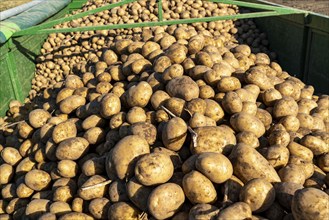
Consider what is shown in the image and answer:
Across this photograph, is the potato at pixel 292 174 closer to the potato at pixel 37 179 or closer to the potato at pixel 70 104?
the potato at pixel 37 179

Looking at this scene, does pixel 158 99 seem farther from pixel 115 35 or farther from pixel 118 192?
pixel 115 35

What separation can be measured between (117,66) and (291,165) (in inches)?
98.2

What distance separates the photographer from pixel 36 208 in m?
2.92

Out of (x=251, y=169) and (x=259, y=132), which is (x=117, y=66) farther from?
(x=251, y=169)

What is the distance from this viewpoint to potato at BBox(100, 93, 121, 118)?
11.1 feet

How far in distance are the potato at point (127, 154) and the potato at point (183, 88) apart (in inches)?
29.4

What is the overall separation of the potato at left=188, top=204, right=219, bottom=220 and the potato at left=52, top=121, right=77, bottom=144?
1634 millimetres

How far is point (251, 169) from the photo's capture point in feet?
8.54

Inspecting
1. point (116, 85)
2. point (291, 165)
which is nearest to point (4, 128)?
point (116, 85)

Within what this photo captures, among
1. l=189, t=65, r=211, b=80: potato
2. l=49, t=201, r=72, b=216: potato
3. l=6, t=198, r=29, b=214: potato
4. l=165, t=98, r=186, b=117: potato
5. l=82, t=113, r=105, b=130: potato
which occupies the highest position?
l=189, t=65, r=211, b=80: potato

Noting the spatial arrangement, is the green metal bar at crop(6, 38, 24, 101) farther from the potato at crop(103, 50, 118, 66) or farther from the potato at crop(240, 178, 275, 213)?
the potato at crop(240, 178, 275, 213)

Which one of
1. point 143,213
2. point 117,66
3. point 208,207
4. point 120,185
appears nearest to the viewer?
point 208,207

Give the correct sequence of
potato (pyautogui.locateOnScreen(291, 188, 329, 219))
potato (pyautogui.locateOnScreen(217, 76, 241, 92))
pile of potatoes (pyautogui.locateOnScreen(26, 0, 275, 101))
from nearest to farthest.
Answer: potato (pyautogui.locateOnScreen(291, 188, 329, 219)), potato (pyautogui.locateOnScreen(217, 76, 241, 92)), pile of potatoes (pyautogui.locateOnScreen(26, 0, 275, 101))

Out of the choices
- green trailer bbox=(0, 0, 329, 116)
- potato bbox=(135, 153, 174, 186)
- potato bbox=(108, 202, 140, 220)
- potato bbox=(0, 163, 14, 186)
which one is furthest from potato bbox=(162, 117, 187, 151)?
green trailer bbox=(0, 0, 329, 116)
